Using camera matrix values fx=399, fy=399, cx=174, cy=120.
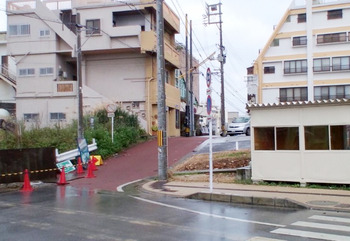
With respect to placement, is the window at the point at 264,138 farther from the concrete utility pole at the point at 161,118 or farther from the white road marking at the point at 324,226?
the white road marking at the point at 324,226

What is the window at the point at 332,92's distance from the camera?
150 ft

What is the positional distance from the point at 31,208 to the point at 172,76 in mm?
30338

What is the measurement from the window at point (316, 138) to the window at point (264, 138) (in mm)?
1203

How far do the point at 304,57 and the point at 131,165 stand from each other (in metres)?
33.2

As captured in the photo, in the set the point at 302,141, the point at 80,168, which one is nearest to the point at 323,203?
the point at 302,141

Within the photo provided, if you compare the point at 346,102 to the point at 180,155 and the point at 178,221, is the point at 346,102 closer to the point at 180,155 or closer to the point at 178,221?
the point at 178,221

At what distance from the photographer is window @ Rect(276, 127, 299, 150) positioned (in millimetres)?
14031

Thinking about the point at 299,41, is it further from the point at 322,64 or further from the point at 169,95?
the point at 169,95

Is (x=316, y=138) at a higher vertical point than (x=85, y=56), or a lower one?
lower

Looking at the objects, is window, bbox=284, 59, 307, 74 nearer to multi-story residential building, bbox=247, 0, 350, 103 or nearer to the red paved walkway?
multi-story residential building, bbox=247, 0, 350, 103

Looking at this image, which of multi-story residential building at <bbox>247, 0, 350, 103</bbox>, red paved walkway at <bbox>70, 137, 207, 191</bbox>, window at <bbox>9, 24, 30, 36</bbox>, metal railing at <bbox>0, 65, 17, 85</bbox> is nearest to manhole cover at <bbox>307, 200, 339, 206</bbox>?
red paved walkway at <bbox>70, 137, 207, 191</bbox>

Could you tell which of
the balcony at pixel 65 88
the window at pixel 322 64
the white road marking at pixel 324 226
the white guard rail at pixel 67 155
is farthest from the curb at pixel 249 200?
the window at pixel 322 64

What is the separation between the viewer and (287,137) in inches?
559

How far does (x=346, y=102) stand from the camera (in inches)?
513
